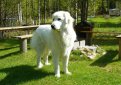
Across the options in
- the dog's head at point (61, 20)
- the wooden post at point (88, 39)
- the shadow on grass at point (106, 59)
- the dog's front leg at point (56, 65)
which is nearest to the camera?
the dog's head at point (61, 20)

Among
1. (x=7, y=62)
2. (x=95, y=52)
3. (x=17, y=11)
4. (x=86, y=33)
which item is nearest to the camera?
(x=7, y=62)

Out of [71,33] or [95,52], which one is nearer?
[71,33]

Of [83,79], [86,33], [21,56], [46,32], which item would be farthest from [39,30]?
[86,33]

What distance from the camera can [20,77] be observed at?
8180 millimetres

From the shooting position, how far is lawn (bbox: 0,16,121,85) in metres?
7.68

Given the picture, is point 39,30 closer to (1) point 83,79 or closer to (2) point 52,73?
(2) point 52,73

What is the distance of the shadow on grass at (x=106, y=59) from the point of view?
979cm

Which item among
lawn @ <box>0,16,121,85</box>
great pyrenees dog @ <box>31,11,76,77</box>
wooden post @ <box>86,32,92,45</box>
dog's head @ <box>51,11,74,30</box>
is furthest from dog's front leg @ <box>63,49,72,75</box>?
wooden post @ <box>86,32,92,45</box>

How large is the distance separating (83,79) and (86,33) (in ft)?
19.4

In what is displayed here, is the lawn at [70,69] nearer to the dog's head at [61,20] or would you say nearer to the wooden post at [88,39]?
the dog's head at [61,20]

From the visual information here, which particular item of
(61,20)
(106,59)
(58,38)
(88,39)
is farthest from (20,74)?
(88,39)

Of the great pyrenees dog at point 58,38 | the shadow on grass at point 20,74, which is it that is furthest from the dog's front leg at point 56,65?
the shadow on grass at point 20,74

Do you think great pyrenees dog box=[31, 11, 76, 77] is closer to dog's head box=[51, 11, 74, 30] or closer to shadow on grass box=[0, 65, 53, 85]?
dog's head box=[51, 11, 74, 30]

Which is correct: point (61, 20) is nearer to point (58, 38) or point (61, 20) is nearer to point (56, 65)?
point (58, 38)
